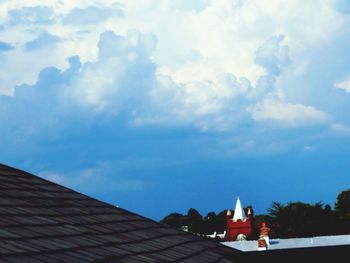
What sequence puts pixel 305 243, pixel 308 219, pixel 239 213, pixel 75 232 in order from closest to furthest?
pixel 75 232
pixel 305 243
pixel 308 219
pixel 239 213

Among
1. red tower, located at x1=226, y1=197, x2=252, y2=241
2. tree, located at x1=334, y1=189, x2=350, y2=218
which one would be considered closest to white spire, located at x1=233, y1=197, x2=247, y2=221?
red tower, located at x1=226, y1=197, x2=252, y2=241

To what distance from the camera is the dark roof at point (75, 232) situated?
733 cm

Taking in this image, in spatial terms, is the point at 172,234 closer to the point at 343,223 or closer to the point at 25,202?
the point at 25,202

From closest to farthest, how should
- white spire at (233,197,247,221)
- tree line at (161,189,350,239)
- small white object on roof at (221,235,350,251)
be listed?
1. small white object on roof at (221,235,350,251)
2. tree line at (161,189,350,239)
3. white spire at (233,197,247,221)

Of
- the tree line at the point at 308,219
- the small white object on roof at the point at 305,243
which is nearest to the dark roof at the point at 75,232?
the small white object on roof at the point at 305,243

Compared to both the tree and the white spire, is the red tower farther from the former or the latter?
the tree

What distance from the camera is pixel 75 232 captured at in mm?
8914

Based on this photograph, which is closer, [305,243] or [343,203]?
[305,243]

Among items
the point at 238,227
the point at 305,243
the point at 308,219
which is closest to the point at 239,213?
the point at 238,227

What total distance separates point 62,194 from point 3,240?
17.5 ft

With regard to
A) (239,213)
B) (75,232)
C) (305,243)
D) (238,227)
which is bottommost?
(75,232)

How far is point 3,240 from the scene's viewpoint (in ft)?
22.8

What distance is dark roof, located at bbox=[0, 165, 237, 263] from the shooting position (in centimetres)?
733

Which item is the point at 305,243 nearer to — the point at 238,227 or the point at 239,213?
the point at 238,227
